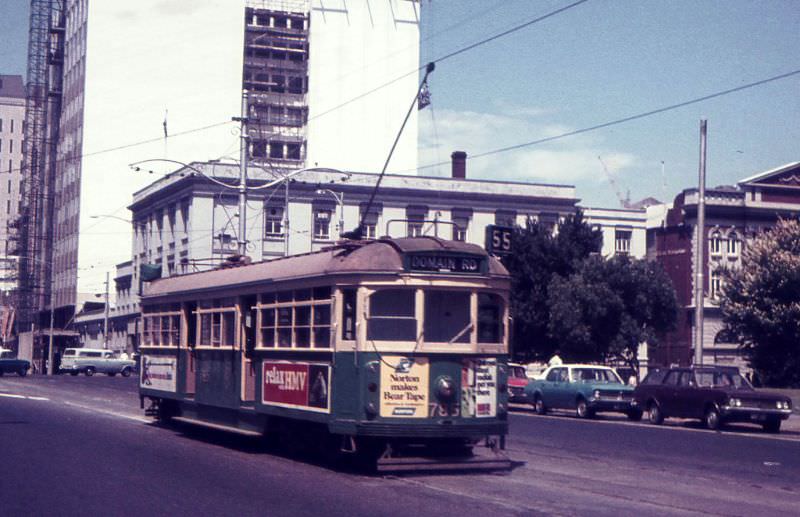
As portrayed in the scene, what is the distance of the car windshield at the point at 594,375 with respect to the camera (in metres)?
33.5

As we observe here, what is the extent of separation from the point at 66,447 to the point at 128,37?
219 feet

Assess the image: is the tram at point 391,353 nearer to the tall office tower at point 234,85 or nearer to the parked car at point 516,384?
the parked car at point 516,384

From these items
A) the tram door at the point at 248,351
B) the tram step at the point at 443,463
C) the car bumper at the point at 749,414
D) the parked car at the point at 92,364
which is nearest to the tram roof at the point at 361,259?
the tram door at the point at 248,351

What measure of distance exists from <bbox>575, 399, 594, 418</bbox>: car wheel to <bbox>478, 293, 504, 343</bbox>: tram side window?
56.6ft

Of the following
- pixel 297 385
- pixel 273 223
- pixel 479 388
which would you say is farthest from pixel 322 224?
pixel 479 388

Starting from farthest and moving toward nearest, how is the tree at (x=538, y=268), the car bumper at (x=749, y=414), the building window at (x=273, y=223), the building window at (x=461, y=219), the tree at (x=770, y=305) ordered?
1. the building window at (x=461, y=219)
2. the building window at (x=273, y=223)
3. the tree at (x=538, y=268)
4. the tree at (x=770, y=305)
5. the car bumper at (x=749, y=414)

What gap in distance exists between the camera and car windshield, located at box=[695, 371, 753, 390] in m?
28.4

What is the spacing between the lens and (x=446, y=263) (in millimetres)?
15422

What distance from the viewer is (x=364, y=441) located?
15.1 metres

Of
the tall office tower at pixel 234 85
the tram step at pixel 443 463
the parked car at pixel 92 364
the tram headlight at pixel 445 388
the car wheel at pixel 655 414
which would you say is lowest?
the parked car at pixel 92 364

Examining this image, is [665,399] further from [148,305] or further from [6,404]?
[6,404]

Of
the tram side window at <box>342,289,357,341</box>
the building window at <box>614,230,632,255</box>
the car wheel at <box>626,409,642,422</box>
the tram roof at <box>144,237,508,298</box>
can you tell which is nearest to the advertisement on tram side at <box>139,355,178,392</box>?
the tram roof at <box>144,237,508,298</box>

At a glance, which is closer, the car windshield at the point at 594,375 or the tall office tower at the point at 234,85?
the car windshield at the point at 594,375

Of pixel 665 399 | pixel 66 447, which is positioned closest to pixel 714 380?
pixel 665 399
